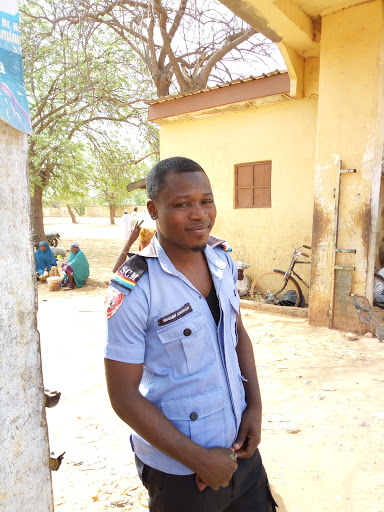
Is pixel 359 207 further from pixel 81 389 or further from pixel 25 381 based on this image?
pixel 25 381

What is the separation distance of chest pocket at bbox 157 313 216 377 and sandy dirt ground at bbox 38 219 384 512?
150cm

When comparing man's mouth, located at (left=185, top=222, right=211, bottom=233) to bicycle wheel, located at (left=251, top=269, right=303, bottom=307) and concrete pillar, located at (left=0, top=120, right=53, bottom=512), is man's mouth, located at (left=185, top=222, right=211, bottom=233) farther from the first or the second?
bicycle wheel, located at (left=251, top=269, right=303, bottom=307)

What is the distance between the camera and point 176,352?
1.18 m

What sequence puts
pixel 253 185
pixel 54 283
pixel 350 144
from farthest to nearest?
pixel 54 283, pixel 253 185, pixel 350 144

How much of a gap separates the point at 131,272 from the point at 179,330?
23 centimetres

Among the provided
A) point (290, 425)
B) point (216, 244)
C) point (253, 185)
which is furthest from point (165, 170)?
point (253, 185)

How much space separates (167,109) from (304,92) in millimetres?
2913

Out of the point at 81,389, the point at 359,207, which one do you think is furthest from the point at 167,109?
the point at 81,389

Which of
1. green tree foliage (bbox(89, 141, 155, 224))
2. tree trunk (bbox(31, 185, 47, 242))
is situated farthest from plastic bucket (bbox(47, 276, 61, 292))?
tree trunk (bbox(31, 185, 47, 242))

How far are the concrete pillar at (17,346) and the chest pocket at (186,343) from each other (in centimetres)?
41

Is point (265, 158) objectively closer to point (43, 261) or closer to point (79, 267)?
point (79, 267)

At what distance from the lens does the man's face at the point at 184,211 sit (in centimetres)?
122

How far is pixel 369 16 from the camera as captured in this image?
480 cm

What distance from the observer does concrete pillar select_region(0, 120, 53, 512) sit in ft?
3.61
